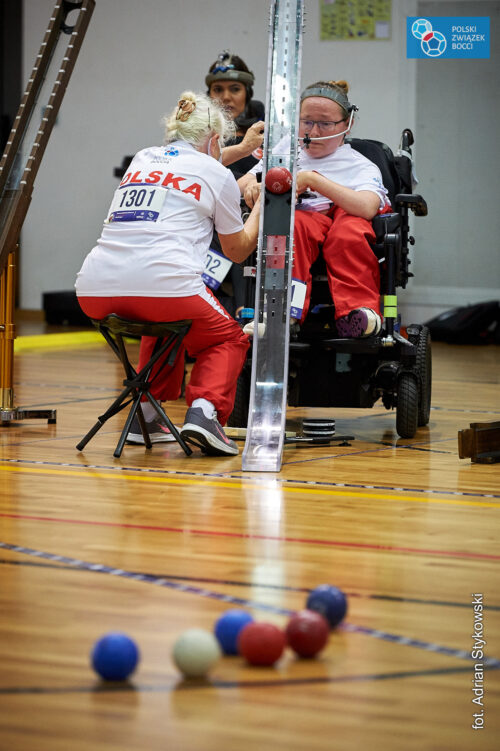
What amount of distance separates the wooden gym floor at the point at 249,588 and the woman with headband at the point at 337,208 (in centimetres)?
52

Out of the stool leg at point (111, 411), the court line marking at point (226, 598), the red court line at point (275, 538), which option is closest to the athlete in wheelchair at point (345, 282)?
the stool leg at point (111, 411)

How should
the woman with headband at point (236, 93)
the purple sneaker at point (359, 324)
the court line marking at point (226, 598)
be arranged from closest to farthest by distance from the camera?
the court line marking at point (226, 598)
the purple sneaker at point (359, 324)
the woman with headband at point (236, 93)

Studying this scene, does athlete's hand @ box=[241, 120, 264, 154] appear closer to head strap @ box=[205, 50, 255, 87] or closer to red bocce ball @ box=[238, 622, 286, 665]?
head strap @ box=[205, 50, 255, 87]

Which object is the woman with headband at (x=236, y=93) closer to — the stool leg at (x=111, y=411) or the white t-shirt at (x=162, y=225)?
the white t-shirt at (x=162, y=225)

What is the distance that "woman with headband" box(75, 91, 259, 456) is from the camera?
3338mm

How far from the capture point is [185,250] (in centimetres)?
337

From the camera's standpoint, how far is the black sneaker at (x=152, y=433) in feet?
12.2

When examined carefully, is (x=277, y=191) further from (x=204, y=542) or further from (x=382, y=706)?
(x=382, y=706)

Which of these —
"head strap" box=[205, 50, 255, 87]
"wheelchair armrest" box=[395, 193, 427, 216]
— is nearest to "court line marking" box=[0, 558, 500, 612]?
"wheelchair armrest" box=[395, 193, 427, 216]

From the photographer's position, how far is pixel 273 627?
164 centimetres

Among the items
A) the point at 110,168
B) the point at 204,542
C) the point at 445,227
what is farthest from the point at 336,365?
the point at 110,168

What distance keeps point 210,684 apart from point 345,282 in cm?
240

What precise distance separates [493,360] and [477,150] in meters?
2.57

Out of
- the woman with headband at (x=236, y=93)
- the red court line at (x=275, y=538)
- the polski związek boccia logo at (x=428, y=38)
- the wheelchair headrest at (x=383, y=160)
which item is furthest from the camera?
the polski związek boccia logo at (x=428, y=38)
